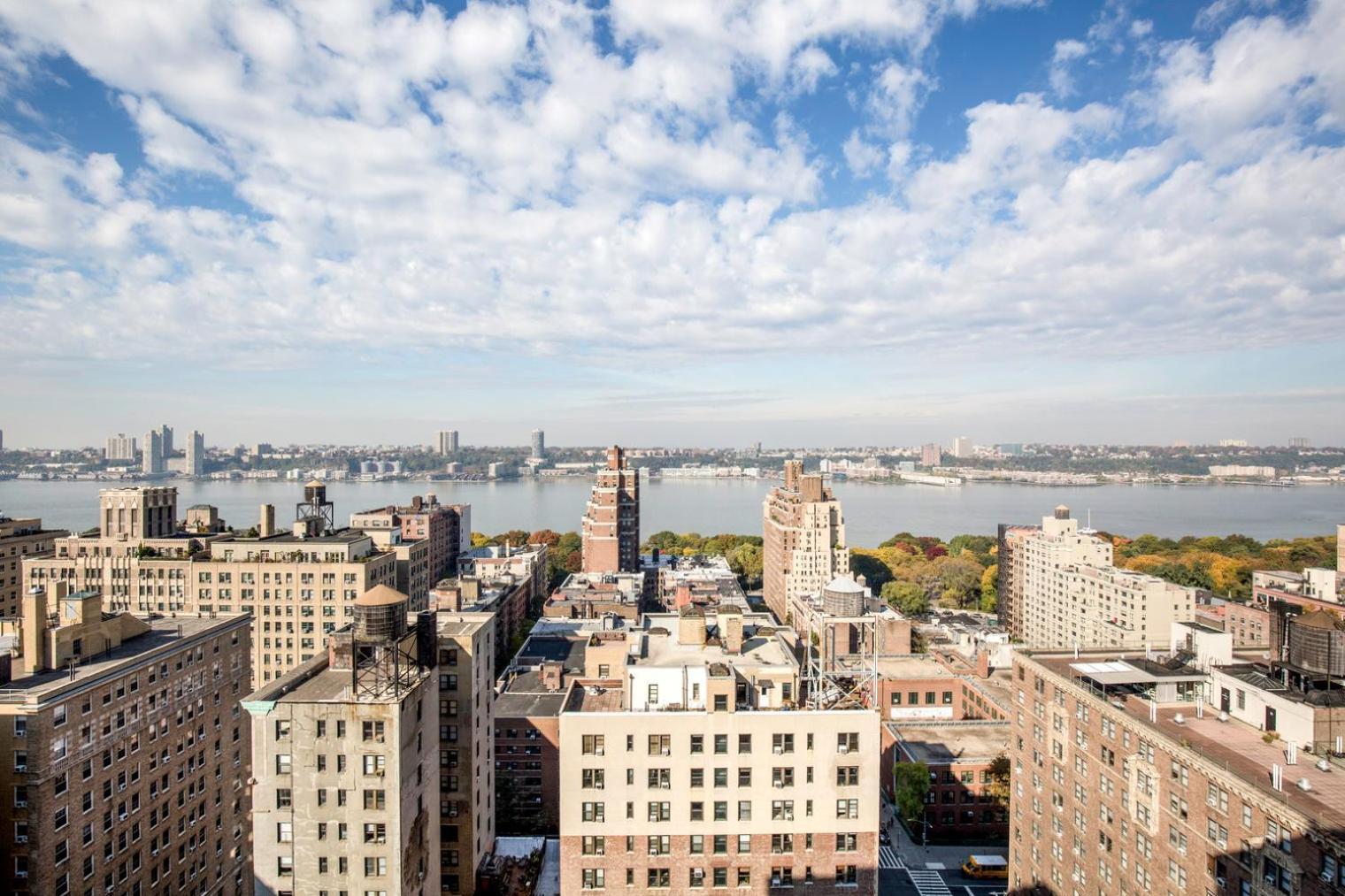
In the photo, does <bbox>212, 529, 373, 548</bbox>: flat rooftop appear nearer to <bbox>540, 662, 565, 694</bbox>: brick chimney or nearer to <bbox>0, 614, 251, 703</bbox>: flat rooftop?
<bbox>540, 662, 565, 694</bbox>: brick chimney

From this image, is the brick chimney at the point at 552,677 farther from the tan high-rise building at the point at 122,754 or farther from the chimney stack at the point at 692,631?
the chimney stack at the point at 692,631

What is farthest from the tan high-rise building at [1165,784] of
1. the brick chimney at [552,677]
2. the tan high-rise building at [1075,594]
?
the tan high-rise building at [1075,594]

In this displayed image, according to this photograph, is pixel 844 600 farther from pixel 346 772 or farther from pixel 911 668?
pixel 346 772

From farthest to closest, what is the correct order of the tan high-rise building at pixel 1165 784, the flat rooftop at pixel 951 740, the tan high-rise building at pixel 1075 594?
the tan high-rise building at pixel 1075 594 < the flat rooftop at pixel 951 740 < the tan high-rise building at pixel 1165 784

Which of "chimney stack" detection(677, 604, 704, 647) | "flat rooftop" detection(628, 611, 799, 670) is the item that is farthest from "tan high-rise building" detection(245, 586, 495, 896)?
"chimney stack" detection(677, 604, 704, 647)

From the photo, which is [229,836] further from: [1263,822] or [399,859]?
[1263,822]

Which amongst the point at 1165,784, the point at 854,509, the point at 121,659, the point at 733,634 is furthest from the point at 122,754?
the point at 854,509
